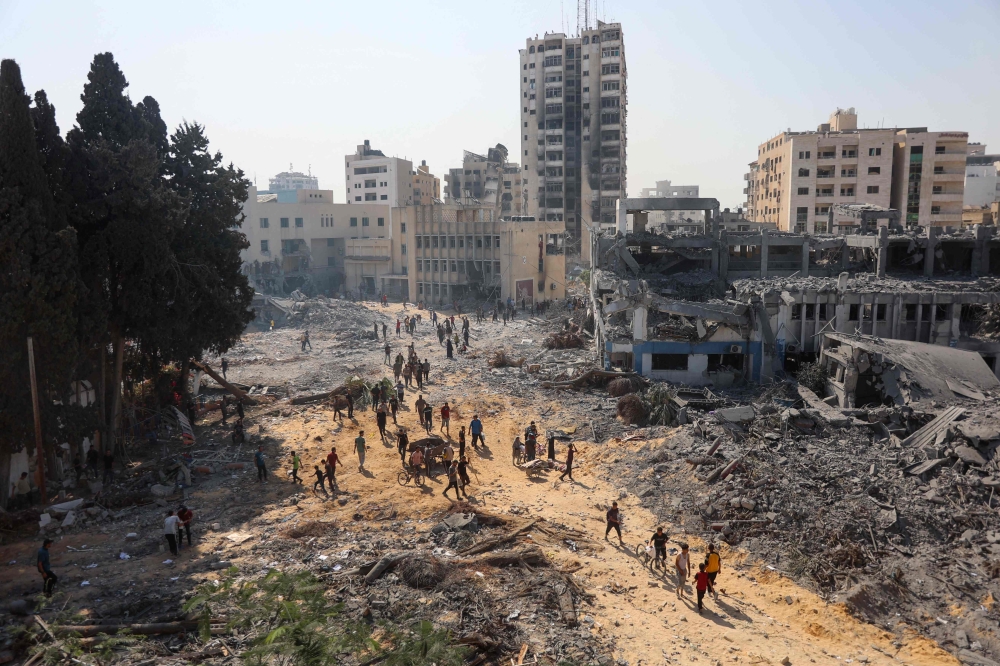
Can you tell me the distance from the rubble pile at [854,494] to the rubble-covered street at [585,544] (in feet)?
0.16

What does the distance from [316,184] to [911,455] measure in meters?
186

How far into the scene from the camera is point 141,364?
24.2 metres

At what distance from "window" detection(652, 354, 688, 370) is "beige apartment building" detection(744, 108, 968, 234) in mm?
37094

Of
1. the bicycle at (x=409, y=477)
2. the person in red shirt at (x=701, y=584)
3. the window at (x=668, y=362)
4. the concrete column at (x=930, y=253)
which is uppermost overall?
the concrete column at (x=930, y=253)

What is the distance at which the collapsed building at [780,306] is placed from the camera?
2780 cm

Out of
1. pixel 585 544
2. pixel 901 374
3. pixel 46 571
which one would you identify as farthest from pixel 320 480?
pixel 901 374

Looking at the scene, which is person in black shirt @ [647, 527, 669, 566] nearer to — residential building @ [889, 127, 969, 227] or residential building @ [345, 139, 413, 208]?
residential building @ [889, 127, 969, 227]

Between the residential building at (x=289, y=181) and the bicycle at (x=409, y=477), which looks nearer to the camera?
the bicycle at (x=409, y=477)

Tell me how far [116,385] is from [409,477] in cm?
982

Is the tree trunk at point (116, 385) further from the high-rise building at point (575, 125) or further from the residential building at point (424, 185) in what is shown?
the residential building at point (424, 185)

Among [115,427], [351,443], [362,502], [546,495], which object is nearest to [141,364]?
[115,427]

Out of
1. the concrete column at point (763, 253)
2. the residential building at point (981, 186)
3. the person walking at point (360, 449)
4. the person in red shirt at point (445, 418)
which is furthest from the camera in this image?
the residential building at point (981, 186)

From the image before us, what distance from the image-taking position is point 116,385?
21703mm

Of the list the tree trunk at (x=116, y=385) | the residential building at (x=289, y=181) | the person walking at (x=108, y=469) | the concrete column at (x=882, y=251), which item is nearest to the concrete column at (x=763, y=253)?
the concrete column at (x=882, y=251)
